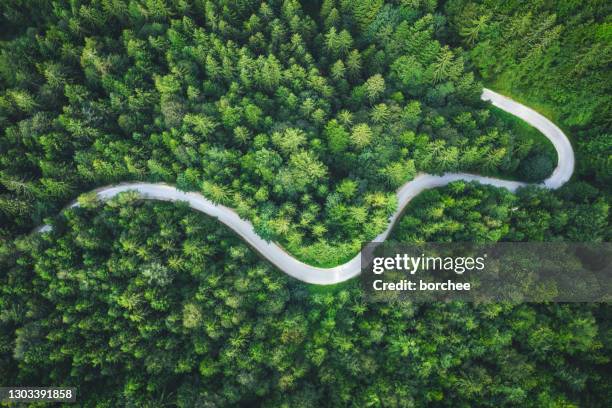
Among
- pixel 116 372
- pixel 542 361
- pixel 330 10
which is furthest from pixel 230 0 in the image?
pixel 542 361

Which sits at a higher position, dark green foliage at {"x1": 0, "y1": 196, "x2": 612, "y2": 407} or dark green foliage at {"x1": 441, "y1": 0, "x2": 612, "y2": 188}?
dark green foliage at {"x1": 441, "y1": 0, "x2": 612, "y2": 188}

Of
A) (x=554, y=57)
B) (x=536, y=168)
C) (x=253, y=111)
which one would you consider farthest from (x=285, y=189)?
(x=554, y=57)

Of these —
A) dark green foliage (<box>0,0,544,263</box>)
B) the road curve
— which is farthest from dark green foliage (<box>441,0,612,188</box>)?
dark green foliage (<box>0,0,544,263</box>)

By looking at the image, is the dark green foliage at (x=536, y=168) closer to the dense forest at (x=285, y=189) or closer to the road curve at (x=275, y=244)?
the dense forest at (x=285, y=189)

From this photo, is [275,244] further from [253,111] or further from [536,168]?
[536,168]

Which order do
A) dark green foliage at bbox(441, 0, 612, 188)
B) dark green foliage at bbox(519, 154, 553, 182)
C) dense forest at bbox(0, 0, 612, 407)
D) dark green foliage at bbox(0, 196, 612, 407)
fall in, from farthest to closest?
dark green foliage at bbox(519, 154, 553, 182), dark green foliage at bbox(441, 0, 612, 188), dense forest at bbox(0, 0, 612, 407), dark green foliage at bbox(0, 196, 612, 407)

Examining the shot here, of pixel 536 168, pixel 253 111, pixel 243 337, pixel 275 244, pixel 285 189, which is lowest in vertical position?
pixel 243 337

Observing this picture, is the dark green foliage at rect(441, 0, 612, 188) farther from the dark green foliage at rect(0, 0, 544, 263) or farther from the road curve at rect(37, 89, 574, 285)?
the dark green foliage at rect(0, 0, 544, 263)

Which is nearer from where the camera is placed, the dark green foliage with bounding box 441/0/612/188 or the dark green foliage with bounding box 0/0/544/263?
the dark green foliage with bounding box 0/0/544/263
